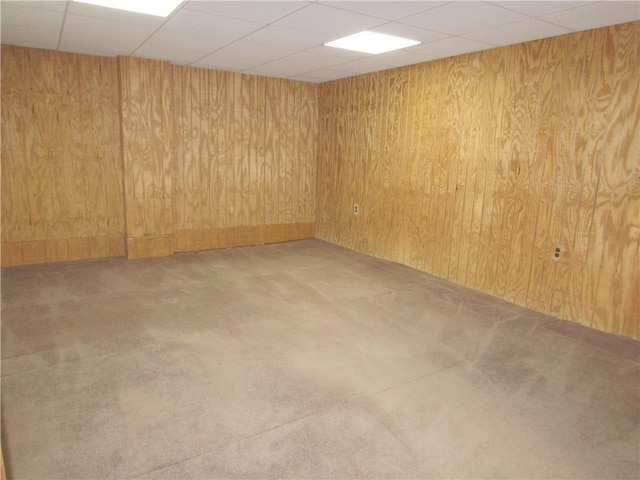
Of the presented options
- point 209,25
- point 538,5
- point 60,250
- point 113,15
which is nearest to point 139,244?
point 60,250

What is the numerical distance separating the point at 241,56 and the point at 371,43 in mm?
1533

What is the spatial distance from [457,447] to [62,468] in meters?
1.82

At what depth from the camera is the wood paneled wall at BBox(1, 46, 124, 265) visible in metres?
4.81

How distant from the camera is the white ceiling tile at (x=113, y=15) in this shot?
10.9 feet

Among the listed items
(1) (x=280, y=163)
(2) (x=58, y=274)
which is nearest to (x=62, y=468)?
(2) (x=58, y=274)

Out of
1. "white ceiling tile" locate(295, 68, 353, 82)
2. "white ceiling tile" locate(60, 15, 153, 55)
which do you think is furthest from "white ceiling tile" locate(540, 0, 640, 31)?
"white ceiling tile" locate(60, 15, 153, 55)

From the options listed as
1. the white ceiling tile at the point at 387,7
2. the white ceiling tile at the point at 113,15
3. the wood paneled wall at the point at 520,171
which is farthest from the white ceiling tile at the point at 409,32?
the white ceiling tile at the point at 113,15

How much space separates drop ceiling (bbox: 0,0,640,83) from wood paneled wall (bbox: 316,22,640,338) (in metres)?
0.30

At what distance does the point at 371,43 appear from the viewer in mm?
4184

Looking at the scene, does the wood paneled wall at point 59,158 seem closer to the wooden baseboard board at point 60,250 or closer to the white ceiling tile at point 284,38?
the wooden baseboard board at point 60,250

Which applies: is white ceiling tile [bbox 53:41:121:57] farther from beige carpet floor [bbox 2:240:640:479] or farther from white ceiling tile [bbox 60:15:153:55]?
beige carpet floor [bbox 2:240:640:479]

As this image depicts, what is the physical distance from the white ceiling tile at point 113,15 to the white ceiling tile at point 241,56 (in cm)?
88

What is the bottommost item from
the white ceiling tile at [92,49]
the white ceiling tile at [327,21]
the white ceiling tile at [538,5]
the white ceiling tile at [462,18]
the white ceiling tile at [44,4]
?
the white ceiling tile at [538,5]

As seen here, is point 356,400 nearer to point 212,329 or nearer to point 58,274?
point 212,329
